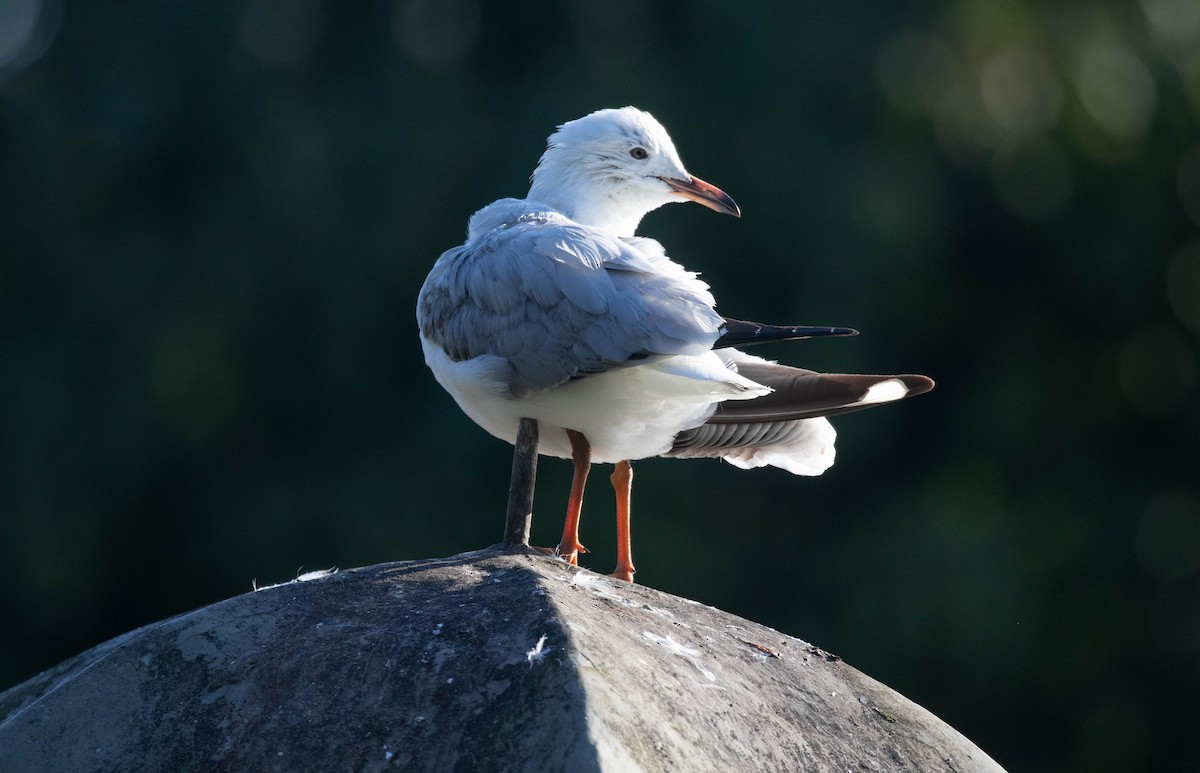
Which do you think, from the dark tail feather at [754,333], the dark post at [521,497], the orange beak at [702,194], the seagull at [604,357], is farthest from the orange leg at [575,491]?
the orange beak at [702,194]

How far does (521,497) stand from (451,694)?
3.47ft

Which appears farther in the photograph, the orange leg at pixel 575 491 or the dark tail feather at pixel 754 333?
the orange leg at pixel 575 491

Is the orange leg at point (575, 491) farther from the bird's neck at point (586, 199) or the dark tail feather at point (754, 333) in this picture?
the bird's neck at point (586, 199)

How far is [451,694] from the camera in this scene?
9.14 feet

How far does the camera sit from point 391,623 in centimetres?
305

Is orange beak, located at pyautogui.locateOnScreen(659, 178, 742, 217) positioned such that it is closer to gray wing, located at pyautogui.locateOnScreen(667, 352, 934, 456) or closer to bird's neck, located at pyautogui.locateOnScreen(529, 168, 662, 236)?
bird's neck, located at pyautogui.locateOnScreen(529, 168, 662, 236)

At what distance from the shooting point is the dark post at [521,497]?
3775 millimetres

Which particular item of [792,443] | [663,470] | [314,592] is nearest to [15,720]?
[314,592]

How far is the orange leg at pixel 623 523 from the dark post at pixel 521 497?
0.65 m

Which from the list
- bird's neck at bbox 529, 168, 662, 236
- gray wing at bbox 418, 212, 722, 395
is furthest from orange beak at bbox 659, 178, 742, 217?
gray wing at bbox 418, 212, 722, 395

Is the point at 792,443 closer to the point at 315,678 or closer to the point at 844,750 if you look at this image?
the point at 844,750

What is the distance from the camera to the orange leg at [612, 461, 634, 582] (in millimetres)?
4449

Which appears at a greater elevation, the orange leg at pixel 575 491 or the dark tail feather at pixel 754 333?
the dark tail feather at pixel 754 333

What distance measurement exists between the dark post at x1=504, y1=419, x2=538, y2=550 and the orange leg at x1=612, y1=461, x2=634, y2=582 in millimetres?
654
